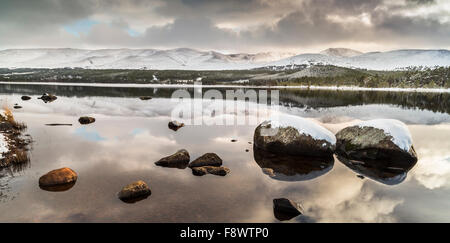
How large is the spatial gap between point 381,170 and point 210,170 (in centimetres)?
936

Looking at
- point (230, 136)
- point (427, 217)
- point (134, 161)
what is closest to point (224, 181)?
point (134, 161)

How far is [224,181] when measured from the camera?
13.0 meters

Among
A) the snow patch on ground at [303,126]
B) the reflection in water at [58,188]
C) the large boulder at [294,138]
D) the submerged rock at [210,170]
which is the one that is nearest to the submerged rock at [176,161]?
the submerged rock at [210,170]

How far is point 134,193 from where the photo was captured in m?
11.0

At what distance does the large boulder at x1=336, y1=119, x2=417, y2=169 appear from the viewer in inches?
627

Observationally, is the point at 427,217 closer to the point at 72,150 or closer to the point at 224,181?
the point at 224,181

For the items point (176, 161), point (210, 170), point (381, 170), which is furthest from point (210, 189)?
point (381, 170)

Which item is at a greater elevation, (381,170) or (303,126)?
(303,126)

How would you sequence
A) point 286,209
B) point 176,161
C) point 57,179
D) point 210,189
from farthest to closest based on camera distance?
point 176,161 → point 57,179 → point 210,189 → point 286,209

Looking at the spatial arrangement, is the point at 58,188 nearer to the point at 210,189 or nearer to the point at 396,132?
the point at 210,189

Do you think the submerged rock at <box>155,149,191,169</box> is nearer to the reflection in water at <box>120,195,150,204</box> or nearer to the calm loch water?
the calm loch water

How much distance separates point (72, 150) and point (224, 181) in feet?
37.2

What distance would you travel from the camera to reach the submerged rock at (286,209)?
32.3 ft

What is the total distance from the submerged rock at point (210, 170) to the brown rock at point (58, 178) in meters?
5.69
